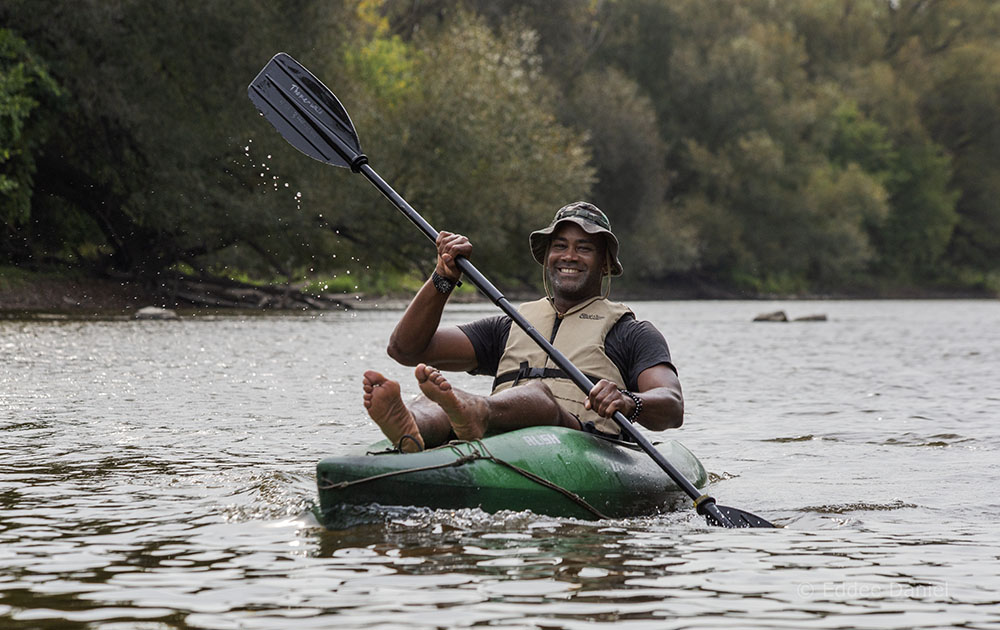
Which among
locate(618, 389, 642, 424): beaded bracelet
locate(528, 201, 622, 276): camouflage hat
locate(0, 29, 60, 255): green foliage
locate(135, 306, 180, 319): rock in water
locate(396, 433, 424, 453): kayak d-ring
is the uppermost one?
locate(0, 29, 60, 255): green foliage

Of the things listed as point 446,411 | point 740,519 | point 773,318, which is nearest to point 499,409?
point 446,411

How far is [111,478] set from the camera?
6.40m

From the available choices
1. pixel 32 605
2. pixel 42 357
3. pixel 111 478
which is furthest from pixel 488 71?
pixel 32 605

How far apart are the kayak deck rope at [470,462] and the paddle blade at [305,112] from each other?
8.29 ft

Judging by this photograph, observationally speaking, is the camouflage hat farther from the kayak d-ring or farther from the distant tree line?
the distant tree line

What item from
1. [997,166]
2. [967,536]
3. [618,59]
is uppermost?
[618,59]

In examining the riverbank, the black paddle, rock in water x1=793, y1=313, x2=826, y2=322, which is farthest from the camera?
rock in water x1=793, y1=313, x2=826, y2=322

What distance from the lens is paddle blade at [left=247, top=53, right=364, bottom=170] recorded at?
7266 mm

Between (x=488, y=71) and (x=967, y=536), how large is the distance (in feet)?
82.1

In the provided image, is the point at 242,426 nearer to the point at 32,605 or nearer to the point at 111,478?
the point at 111,478

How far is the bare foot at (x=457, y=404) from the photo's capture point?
15.5ft

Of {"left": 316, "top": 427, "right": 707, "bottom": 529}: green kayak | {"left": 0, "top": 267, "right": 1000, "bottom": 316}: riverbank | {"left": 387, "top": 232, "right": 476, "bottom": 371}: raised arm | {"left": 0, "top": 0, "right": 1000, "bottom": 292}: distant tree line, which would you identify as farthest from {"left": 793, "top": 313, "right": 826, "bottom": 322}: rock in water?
{"left": 316, "top": 427, "right": 707, "bottom": 529}: green kayak

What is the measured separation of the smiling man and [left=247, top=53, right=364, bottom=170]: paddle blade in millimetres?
1634

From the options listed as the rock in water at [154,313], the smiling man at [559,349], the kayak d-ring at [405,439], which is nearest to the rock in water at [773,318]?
the rock in water at [154,313]
